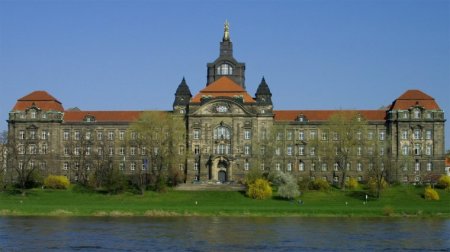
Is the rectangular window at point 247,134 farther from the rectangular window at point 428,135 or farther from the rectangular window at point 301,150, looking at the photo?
the rectangular window at point 428,135

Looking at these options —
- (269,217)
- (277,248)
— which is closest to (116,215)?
(269,217)

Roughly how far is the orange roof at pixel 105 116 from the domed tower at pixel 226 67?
13600 mm

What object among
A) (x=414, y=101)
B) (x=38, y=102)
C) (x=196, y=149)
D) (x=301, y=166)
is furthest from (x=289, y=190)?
(x=38, y=102)

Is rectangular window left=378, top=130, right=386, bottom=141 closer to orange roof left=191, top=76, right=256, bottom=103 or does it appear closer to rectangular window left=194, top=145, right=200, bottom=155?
orange roof left=191, top=76, right=256, bottom=103

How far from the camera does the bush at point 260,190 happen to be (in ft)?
290

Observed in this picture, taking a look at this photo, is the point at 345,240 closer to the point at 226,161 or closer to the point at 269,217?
the point at 269,217

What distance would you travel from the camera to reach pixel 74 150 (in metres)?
117

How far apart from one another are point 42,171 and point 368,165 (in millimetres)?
46901

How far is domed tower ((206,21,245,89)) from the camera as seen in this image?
4857 inches

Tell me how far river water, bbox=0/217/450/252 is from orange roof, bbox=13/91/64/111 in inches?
2077

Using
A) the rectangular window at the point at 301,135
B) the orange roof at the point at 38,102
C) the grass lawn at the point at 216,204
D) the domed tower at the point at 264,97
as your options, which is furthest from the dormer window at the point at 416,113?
the orange roof at the point at 38,102

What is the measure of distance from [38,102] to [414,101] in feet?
187

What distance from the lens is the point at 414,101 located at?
114 metres

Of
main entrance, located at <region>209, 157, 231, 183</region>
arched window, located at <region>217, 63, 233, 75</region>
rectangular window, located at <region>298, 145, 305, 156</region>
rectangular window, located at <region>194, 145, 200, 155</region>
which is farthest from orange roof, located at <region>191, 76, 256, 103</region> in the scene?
rectangular window, located at <region>298, 145, 305, 156</region>
